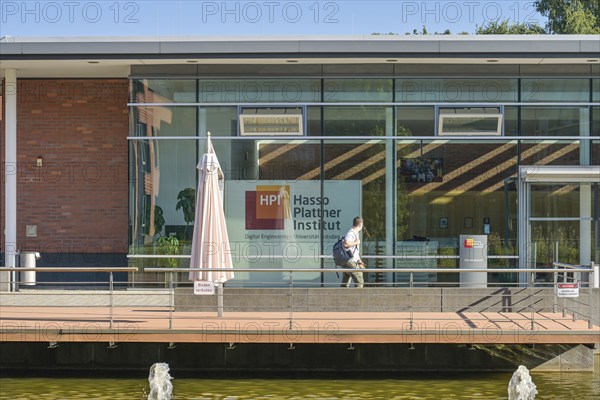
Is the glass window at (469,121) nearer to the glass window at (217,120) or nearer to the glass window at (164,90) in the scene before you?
the glass window at (217,120)

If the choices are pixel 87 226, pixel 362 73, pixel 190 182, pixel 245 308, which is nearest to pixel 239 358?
pixel 245 308

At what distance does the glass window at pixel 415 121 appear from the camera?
21078 mm

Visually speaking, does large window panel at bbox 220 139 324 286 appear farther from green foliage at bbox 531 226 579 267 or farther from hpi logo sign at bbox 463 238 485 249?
green foliage at bbox 531 226 579 267

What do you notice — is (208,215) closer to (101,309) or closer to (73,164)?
(101,309)

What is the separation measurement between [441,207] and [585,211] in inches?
105

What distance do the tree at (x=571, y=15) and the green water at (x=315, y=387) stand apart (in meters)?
43.1

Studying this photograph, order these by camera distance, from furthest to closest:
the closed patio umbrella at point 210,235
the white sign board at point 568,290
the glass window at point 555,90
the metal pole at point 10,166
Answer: the metal pole at point 10,166 < the glass window at point 555,90 < the closed patio umbrella at point 210,235 < the white sign board at point 568,290

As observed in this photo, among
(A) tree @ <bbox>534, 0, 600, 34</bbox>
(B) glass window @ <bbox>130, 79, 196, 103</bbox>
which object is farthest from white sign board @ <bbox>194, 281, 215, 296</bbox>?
(A) tree @ <bbox>534, 0, 600, 34</bbox>

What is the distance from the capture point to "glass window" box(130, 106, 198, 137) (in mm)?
21328

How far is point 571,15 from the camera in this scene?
189ft

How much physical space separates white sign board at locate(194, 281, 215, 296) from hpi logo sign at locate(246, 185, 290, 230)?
4546mm

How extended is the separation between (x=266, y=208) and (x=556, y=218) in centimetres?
539

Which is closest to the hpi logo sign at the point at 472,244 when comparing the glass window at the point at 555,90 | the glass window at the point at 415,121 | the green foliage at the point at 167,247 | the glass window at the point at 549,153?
the glass window at the point at 549,153

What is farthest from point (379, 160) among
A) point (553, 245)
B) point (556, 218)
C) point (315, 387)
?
point (315, 387)
